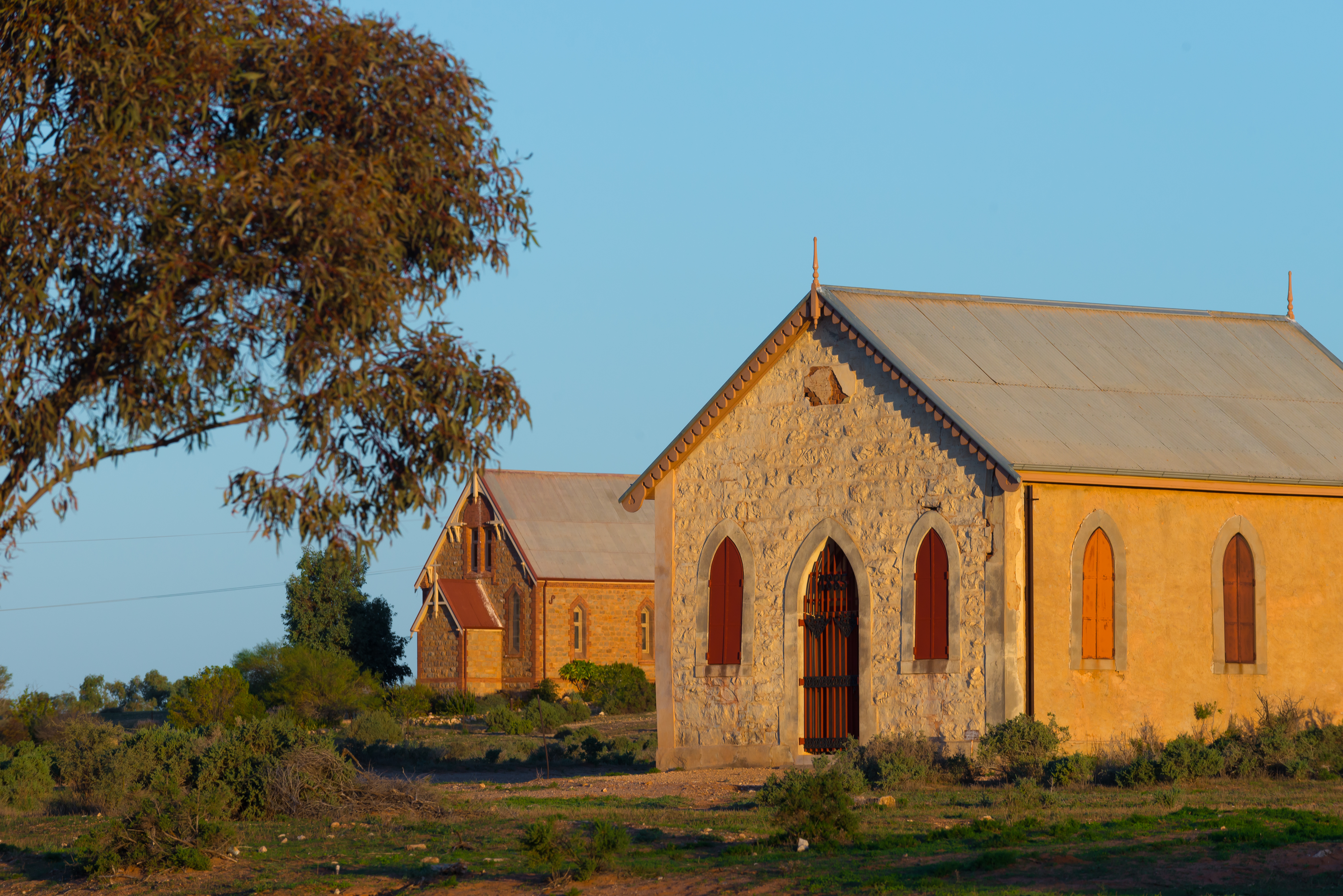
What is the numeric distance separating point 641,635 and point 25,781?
28.6 m

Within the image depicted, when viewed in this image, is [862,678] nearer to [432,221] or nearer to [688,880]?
[688,880]

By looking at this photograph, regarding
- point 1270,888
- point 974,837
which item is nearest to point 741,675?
point 974,837

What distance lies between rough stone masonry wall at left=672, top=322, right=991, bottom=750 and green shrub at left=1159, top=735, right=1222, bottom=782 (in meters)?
2.51

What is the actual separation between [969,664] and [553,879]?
9.63 m

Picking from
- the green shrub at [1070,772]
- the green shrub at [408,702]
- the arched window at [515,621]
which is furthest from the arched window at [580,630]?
the green shrub at [1070,772]

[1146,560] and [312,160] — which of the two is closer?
[312,160]

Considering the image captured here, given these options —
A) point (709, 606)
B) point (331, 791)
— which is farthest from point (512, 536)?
point (331, 791)

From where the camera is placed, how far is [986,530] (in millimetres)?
22359

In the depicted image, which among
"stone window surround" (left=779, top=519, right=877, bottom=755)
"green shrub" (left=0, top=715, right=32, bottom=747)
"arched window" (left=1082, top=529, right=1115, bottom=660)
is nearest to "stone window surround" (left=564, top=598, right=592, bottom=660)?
"green shrub" (left=0, top=715, right=32, bottom=747)

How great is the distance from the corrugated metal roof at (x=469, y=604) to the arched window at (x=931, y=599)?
100 feet

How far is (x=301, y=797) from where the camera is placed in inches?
771

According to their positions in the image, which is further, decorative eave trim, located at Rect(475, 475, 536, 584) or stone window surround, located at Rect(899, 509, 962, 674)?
decorative eave trim, located at Rect(475, 475, 536, 584)

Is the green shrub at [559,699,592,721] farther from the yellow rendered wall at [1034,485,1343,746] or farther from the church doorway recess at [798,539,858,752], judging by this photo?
the yellow rendered wall at [1034,485,1343,746]

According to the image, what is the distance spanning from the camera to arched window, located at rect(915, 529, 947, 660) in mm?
22828
